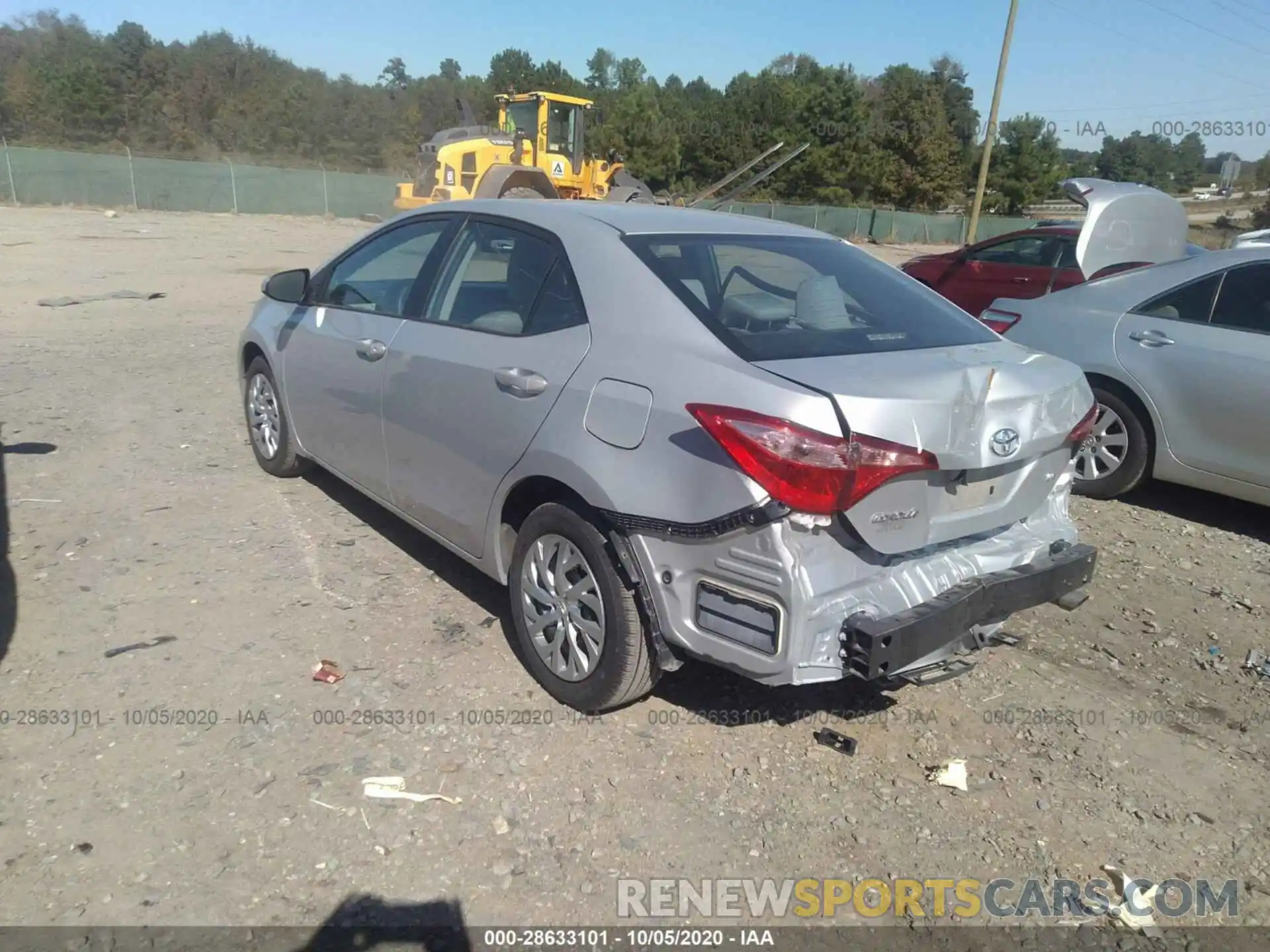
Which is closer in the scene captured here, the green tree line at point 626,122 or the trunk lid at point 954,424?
the trunk lid at point 954,424

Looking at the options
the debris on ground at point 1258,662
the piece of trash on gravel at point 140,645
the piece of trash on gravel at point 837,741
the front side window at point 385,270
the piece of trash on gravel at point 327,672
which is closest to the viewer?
the piece of trash on gravel at point 837,741

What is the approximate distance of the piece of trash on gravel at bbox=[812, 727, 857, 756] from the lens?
3475 mm

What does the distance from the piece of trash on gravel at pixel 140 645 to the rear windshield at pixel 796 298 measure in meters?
2.40

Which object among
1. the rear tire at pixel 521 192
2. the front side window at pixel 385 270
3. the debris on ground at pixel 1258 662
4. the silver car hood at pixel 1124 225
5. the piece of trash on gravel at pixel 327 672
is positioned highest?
the silver car hood at pixel 1124 225

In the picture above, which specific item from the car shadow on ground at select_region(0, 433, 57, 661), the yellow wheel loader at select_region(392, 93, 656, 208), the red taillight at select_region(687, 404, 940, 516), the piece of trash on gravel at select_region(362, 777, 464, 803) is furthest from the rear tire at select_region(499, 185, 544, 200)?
the red taillight at select_region(687, 404, 940, 516)

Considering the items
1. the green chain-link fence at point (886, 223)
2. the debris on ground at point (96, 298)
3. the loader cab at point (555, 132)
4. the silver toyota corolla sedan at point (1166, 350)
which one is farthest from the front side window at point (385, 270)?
the green chain-link fence at point (886, 223)

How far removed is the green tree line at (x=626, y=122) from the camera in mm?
49906

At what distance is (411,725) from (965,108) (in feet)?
187

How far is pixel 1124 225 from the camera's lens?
607cm

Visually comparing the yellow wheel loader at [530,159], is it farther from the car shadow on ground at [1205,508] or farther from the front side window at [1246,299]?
the front side window at [1246,299]

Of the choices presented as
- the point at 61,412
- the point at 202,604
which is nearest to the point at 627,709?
the point at 202,604

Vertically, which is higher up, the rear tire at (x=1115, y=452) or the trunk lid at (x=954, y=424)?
the trunk lid at (x=954, y=424)

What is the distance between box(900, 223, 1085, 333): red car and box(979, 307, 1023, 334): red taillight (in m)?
3.78

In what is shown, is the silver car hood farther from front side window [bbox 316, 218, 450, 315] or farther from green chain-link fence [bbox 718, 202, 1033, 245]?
green chain-link fence [bbox 718, 202, 1033, 245]
